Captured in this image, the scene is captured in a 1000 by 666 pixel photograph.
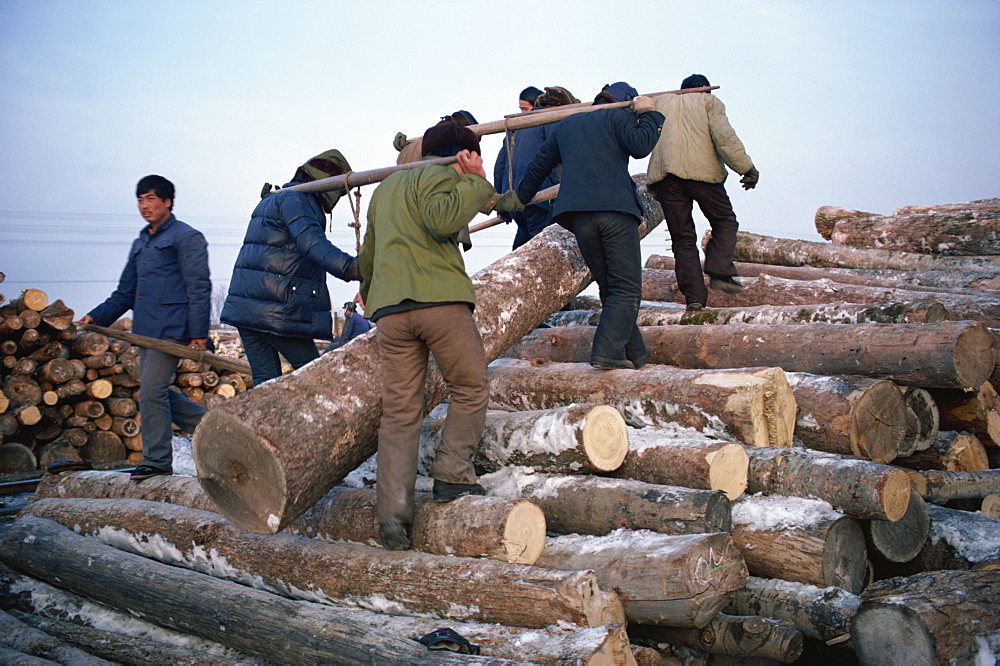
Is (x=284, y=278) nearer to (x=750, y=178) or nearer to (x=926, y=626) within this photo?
(x=750, y=178)

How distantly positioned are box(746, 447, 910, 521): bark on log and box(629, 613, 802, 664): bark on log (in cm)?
72

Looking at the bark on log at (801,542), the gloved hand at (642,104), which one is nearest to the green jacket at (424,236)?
the bark on log at (801,542)

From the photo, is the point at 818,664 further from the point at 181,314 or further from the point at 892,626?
the point at 181,314

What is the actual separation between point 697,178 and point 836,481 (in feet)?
10.2

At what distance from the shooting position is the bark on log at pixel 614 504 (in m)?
3.58

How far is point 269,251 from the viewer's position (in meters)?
5.46

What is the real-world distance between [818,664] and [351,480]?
2.76m

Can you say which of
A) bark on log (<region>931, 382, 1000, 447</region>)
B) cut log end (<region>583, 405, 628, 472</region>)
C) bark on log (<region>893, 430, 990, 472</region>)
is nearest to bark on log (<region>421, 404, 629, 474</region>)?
cut log end (<region>583, 405, 628, 472</region>)

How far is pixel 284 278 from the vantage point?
5426 millimetres

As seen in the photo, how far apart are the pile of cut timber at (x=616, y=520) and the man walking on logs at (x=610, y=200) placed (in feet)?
1.31

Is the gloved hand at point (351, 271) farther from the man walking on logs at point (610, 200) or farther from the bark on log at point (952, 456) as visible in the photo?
the bark on log at point (952, 456)

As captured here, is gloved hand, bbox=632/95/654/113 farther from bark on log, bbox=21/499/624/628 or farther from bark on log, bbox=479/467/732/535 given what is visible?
bark on log, bbox=21/499/624/628

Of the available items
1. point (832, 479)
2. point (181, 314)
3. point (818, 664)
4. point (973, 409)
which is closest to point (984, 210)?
point (973, 409)

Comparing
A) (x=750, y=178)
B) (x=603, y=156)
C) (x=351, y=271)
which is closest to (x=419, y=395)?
(x=351, y=271)
